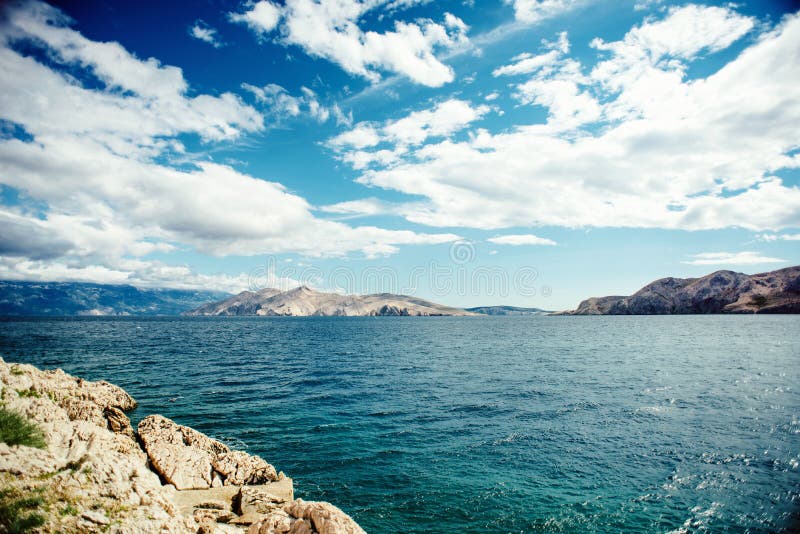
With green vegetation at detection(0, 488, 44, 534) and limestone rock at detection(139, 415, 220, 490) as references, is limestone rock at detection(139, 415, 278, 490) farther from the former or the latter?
green vegetation at detection(0, 488, 44, 534)

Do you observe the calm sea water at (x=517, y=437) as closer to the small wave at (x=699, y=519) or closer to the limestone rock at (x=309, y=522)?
the small wave at (x=699, y=519)

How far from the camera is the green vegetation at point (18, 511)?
26.2 feet

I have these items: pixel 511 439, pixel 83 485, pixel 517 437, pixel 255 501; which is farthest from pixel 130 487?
pixel 517 437

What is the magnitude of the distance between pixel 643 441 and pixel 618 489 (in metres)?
8.70

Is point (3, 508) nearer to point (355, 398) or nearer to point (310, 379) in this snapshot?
point (355, 398)

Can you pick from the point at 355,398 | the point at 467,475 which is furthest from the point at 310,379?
the point at 467,475

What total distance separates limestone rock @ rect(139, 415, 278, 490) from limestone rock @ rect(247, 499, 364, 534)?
8788 millimetres

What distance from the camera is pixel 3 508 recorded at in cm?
812

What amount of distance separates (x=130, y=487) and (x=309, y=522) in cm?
541

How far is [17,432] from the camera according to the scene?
11.0 m

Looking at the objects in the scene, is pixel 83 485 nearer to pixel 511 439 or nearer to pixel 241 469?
pixel 241 469

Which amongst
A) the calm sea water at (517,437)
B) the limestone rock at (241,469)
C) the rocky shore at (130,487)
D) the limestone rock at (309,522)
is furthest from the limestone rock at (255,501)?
the limestone rock at (309,522)

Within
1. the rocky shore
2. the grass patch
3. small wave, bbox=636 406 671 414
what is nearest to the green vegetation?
the rocky shore

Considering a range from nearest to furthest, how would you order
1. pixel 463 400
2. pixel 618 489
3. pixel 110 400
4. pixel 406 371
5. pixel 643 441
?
pixel 618 489 → pixel 643 441 → pixel 110 400 → pixel 463 400 → pixel 406 371
